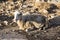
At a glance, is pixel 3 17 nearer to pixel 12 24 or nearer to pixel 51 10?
pixel 12 24

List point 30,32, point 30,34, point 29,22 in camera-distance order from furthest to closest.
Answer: point 29,22 < point 30,32 < point 30,34

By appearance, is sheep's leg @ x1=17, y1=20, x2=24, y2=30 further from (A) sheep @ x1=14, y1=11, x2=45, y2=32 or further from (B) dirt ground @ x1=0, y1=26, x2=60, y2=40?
(B) dirt ground @ x1=0, y1=26, x2=60, y2=40

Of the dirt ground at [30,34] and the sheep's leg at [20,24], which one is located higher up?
the sheep's leg at [20,24]

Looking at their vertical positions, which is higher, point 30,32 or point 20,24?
point 20,24

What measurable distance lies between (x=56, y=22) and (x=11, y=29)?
5.80 ft

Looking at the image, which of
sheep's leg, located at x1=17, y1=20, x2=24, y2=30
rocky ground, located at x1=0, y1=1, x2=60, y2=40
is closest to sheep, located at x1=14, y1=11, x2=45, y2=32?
sheep's leg, located at x1=17, y1=20, x2=24, y2=30

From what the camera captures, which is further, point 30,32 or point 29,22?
point 29,22

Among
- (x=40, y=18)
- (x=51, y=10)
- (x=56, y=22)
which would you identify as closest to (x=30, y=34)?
(x=40, y=18)

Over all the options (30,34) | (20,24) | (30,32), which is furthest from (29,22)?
(30,34)

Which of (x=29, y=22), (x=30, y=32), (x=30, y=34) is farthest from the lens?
(x=29, y=22)

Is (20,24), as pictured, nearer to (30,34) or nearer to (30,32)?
(30,32)

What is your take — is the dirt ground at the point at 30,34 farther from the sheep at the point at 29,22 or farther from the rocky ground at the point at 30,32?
the sheep at the point at 29,22

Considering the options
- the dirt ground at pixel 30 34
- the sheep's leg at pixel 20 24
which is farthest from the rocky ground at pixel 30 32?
the sheep's leg at pixel 20 24

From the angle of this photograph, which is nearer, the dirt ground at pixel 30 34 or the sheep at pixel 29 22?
the dirt ground at pixel 30 34
